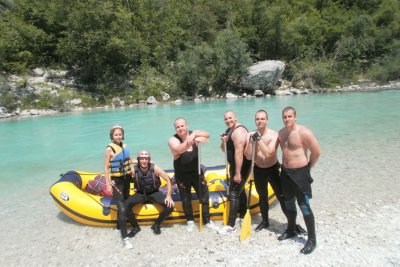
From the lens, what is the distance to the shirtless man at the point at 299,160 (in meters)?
2.96

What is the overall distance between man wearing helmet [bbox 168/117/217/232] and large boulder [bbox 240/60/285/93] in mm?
24485

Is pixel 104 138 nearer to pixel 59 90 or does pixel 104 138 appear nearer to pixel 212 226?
pixel 212 226

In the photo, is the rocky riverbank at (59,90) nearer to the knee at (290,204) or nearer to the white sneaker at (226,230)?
the white sneaker at (226,230)

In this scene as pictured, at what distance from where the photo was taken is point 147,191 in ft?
13.2

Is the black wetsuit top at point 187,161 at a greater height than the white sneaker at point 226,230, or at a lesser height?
greater

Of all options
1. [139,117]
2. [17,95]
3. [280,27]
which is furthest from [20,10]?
[280,27]

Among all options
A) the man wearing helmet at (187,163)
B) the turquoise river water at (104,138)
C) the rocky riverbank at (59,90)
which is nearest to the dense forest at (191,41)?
the rocky riverbank at (59,90)

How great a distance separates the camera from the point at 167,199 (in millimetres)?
3936

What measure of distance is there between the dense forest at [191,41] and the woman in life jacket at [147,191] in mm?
22592

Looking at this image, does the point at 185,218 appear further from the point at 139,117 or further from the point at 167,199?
the point at 139,117

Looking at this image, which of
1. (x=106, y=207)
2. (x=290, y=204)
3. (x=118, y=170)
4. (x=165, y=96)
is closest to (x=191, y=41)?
(x=165, y=96)

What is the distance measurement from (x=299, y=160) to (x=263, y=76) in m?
25.2

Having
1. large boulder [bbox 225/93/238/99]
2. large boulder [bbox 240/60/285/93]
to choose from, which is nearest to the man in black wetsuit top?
large boulder [bbox 225/93/238/99]

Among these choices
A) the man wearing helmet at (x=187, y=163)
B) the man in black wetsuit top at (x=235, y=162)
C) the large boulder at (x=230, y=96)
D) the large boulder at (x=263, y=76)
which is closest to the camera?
the man in black wetsuit top at (x=235, y=162)
